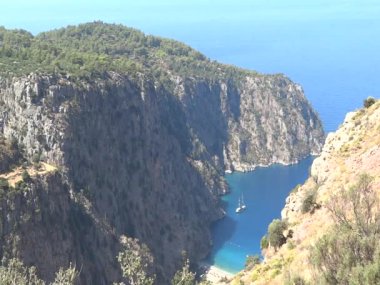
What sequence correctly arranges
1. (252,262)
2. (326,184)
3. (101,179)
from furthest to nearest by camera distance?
(101,179) < (252,262) < (326,184)

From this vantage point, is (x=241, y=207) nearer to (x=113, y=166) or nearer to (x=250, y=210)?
(x=250, y=210)

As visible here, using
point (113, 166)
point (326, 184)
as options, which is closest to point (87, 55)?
point (113, 166)

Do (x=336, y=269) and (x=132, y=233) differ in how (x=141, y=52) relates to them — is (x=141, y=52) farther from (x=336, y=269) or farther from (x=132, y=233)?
(x=336, y=269)

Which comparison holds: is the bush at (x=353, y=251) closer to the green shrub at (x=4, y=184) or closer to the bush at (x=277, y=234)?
the bush at (x=277, y=234)

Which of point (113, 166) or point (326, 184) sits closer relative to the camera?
point (326, 184)

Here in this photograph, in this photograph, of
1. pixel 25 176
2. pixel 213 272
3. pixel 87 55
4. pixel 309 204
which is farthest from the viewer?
pixel 87 55

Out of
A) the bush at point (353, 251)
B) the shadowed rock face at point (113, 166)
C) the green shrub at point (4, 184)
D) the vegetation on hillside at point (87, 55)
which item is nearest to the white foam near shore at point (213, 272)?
the shadowed rock face at point (113, 166)
